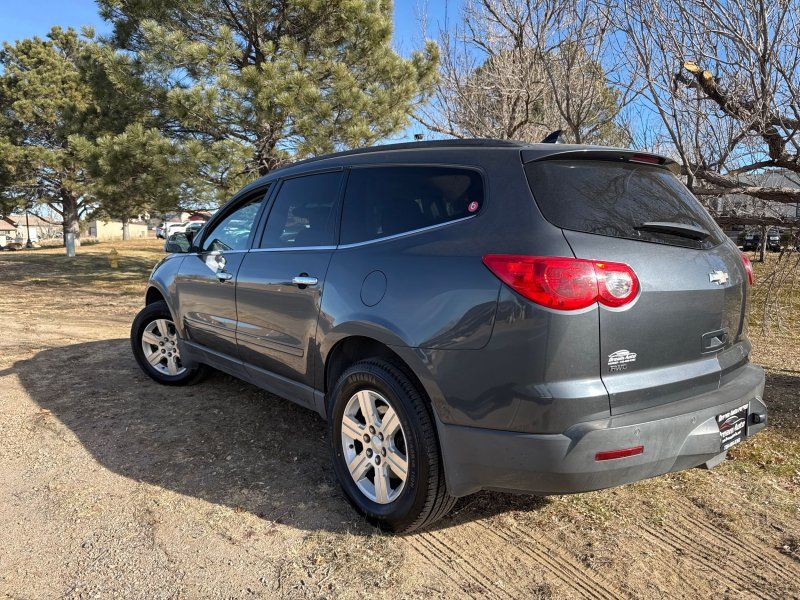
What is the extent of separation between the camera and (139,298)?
12008 mm

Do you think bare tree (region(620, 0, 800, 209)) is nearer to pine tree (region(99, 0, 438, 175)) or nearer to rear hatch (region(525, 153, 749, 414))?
rear hatch (region(525, 153, 749, 414))

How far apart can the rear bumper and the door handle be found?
114 centimetres

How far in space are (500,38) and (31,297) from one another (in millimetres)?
10486

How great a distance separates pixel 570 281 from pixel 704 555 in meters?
1.46

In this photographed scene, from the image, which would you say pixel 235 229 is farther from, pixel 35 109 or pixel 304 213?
pixel 35 109

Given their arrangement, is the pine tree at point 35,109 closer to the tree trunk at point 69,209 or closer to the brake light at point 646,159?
the tree trunk at point 69,209

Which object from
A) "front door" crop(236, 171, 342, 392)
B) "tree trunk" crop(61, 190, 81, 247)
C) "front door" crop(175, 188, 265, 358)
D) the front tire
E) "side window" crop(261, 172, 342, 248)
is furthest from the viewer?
"tree trunk" crop(61, 190, 81, 247)

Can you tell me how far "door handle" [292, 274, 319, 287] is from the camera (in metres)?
3.10

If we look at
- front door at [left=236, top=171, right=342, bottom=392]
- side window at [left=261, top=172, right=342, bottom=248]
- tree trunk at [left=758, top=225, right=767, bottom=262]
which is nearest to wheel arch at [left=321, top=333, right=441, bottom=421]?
front door at [left=236, top=171, right=342, bottom=392]

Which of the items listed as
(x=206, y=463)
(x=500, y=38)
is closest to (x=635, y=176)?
(x=206, y=463)

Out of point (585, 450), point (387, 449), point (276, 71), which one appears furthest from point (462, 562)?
point (276, 71)

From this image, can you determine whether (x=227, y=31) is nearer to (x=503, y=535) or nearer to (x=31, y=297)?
(x=31, y=297)

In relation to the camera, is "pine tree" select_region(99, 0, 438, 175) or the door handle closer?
the door handle

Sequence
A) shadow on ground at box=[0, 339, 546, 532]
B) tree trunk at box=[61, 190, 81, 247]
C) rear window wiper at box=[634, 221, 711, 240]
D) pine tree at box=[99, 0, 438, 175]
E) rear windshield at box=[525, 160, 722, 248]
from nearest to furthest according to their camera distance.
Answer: rear windshield at box=[525, 160, 722, 248], rear window wiper at box=[634, 221, 711, 240], shadow on ground at box=[0, 339, 546, 532], pine tree at box=[99, 0, 438, 175], tree trunk at box=[61, 190, 81, 247]
